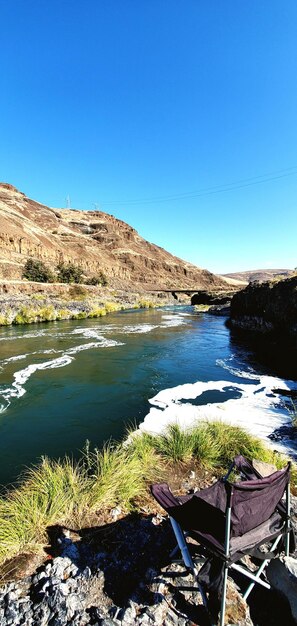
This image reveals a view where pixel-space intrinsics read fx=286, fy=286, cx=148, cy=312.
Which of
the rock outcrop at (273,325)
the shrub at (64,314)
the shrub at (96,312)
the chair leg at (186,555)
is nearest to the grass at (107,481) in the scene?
the chair leg at (186,555)

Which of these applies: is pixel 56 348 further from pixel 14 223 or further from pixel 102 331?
pixel 14 223

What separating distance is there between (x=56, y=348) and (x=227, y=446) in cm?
1234

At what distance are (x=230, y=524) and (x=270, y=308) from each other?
19247 mm

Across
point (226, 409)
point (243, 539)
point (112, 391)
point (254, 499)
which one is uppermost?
point (254, 499)

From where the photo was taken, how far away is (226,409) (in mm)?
8117

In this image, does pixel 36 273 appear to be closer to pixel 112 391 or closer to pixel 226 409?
pixel 112 391

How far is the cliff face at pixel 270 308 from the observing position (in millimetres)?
16484

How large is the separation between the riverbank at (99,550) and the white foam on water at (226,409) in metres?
2.43

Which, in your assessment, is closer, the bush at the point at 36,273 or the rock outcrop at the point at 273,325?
the rock outcrop at the point at 273,325

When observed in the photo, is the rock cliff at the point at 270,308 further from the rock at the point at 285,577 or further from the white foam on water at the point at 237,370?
the rock at the point at 285,577

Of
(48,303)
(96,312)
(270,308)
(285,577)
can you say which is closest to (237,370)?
(270,308)

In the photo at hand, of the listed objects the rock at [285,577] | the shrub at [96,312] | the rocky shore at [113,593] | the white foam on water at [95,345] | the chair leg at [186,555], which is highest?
the shrub at [96,312]

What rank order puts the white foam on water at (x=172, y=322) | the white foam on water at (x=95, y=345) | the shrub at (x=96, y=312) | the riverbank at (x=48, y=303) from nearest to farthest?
the white foam on water at (x=95, y=345), the riverbank at (x=48, y=303), the white foam on water at (x=172, y=322), the shrub at (x=96, y=312)

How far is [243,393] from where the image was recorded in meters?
9.53
